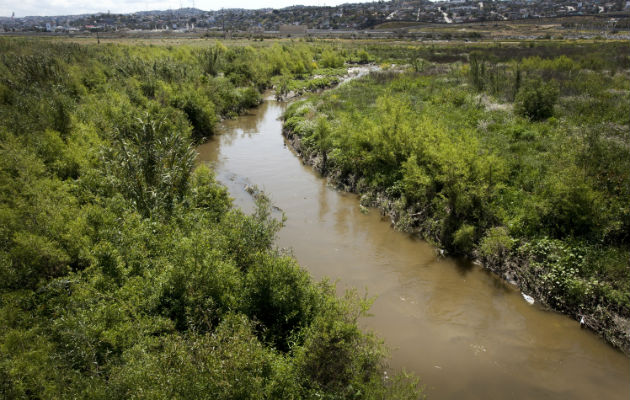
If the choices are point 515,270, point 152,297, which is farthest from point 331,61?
point 152,297

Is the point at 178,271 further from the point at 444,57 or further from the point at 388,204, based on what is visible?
the point at 444,57

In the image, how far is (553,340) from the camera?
12273mm

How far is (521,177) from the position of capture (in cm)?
1795

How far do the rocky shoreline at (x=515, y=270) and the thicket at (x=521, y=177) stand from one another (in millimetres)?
45

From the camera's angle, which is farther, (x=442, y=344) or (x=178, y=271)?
(x=442, y=344)

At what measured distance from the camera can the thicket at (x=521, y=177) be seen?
43.6 feet

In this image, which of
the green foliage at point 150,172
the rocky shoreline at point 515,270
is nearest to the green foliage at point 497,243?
the rocky shoreline at point 515,270

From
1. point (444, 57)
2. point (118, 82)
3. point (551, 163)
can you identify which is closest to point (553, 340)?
point (551, 163)

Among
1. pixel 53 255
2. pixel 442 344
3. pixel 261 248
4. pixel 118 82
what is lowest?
pixel 442 344

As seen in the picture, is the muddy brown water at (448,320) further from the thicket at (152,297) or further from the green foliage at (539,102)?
the green foliage at (539,102)

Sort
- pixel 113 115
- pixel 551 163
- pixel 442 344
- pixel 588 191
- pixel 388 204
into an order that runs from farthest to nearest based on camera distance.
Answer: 1. pixel 113 115
2. pixel 388 204
3. pixel 551 163
4. pixel 588 191
5. pixel 442 344

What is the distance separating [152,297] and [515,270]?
1303cm

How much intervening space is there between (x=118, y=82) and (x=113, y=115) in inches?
396

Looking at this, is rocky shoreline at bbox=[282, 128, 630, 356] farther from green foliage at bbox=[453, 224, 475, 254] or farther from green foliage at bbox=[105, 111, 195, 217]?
green foliage at bbox=[105, 111, 195, 217]
